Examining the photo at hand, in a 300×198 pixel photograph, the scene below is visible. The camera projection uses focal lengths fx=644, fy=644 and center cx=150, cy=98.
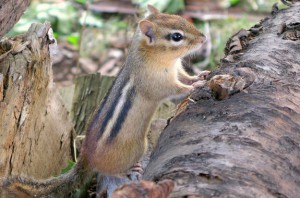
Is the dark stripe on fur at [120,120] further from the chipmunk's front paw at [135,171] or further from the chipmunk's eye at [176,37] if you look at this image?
the chipmunk's eye at [176,37]

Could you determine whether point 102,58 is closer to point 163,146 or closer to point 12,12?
point 12,12

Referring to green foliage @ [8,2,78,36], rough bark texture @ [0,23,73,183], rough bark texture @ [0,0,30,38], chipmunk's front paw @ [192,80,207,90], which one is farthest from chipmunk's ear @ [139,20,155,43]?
green foliage @ [8,2,78,36]

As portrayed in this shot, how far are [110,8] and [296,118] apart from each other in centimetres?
544

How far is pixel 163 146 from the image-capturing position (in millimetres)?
3158

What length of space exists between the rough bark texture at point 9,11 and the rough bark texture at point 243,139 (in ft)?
4.04

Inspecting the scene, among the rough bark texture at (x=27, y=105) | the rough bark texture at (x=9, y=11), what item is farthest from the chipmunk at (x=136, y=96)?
the rough bark texture at (x=9, y=11)

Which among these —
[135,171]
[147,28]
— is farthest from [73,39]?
[135,171]

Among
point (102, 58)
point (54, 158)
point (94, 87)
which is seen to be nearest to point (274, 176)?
point (54, 158)

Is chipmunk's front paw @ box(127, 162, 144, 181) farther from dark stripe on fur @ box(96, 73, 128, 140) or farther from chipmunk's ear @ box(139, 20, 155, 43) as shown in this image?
chipmunk's ear @ box(139, 20, 155, 43)

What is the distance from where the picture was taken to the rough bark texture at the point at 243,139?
2.58 meters

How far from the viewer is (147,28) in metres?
4.41

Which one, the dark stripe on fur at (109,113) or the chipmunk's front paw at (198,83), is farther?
the chipmunk's front paw at (198,83)

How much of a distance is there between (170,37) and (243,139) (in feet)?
5.62

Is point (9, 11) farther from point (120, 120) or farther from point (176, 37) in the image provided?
point (176, 37)
